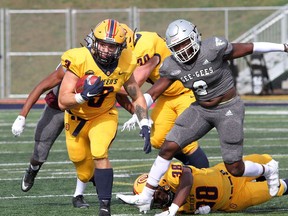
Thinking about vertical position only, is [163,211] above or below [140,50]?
below

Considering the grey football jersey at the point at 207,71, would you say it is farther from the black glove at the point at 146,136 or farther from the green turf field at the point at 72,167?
the green turf field at the point at 72,167

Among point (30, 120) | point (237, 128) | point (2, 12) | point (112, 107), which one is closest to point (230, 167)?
point (237, 128)

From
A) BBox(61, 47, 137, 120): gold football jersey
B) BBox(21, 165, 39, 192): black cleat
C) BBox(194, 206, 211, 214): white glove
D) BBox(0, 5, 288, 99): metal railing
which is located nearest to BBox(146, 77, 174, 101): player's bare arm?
BBox(61, 47, 137, 120): gold football jersey

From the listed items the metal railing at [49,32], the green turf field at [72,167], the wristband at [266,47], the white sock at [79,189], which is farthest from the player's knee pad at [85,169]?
the metal railing at [49,32]

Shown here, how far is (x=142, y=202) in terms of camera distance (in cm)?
681

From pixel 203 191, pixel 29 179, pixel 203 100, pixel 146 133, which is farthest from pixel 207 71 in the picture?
pixel 29 179

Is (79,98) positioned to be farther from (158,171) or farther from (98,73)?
(158,171)

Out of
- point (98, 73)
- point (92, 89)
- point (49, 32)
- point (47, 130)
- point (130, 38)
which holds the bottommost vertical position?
point (47, 130)

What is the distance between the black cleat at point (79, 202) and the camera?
7.47m

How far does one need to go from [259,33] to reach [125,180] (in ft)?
43.9

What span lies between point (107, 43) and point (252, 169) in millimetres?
1405

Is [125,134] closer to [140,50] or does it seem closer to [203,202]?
[140,50]

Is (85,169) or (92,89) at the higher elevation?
(92,89)

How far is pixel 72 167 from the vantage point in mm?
9953
